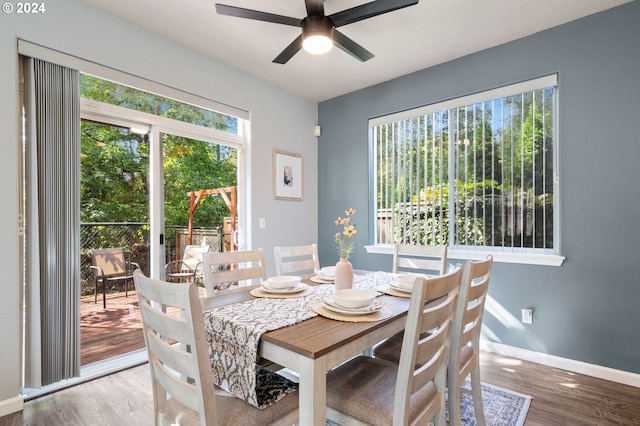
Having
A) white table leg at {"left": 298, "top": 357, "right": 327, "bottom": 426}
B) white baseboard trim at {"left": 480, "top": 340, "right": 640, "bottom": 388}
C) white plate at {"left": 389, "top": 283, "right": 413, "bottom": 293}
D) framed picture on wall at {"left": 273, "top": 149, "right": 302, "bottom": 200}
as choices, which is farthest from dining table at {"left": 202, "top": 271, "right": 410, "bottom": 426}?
framed picture on wall at {"left": 273, "top": 149, "right": 302, "bottom": 200}

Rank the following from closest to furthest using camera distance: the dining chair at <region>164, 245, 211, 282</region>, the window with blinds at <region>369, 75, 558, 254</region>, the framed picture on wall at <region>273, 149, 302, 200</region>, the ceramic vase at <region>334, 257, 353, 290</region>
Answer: the ceramic vase at <region>334, 257, 353, 290</region> → the window with blinds at <region>369, 75, 558, 254</region> → the dining chair at <region>164, 245, 211, 282</region> → the framed picture on wall at <region>273, 149, 302, 200</region>

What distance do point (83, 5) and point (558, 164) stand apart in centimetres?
373

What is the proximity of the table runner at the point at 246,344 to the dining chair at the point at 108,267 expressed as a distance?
5.52 ft

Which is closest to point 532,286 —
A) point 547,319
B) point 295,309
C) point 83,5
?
point 547,319

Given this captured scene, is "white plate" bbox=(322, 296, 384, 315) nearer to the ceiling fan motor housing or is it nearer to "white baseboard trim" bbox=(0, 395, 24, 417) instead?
the ceiling fan motor housing

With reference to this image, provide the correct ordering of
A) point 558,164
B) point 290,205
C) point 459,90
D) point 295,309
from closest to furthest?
point 295,309 < point 558,164 < point 459,90 < point 290,205

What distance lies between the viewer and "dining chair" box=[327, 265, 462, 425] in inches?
41.8

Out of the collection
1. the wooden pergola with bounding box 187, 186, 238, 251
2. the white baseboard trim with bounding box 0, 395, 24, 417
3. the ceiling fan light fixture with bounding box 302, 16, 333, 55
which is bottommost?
the white baseboard trim with bounding box 0, 395, 24, 417

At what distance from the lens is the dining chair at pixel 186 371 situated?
0.98m

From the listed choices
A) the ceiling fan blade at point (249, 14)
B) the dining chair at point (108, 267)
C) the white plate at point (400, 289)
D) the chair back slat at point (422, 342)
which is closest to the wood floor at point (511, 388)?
the dining chair at point (108, 267)

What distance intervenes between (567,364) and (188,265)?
3246 mm

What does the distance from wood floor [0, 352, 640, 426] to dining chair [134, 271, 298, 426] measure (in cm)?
94

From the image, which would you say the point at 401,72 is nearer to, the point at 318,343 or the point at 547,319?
the point at 547,319

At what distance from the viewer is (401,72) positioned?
131 inches
